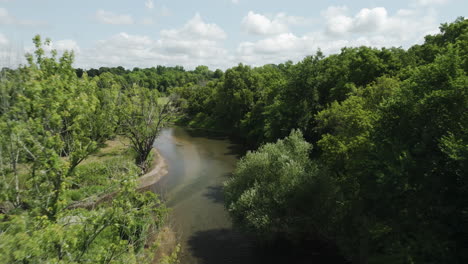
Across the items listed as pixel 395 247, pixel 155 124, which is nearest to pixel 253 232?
pixel 395 247

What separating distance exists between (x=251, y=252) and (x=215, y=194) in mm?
12095

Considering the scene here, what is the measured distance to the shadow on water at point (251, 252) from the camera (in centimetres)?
2148

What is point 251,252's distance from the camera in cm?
2253

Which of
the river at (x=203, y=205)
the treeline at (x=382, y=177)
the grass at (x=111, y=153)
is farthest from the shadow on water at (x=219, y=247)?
the grass at (x=111, y=153)

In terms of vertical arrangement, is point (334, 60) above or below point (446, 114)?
above

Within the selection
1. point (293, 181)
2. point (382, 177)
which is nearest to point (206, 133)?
point (293, 181)

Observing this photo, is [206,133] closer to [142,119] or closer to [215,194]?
[142,119]

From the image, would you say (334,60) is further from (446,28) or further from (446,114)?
(446,114)

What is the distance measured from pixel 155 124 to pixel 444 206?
3491 cm

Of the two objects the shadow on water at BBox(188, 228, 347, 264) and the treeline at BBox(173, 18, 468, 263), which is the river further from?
the treeline at BBox(173, 18, 468, 263)

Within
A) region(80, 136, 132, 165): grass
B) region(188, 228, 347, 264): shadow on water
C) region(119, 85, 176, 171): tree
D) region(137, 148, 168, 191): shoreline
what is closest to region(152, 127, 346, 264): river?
region(188, 228, 347, 264): shadow on water

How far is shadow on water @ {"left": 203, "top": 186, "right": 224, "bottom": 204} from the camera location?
106 ft

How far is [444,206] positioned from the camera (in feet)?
42.7

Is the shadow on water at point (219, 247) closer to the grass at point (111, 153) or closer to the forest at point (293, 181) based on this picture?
the forest at point (293, 181)
